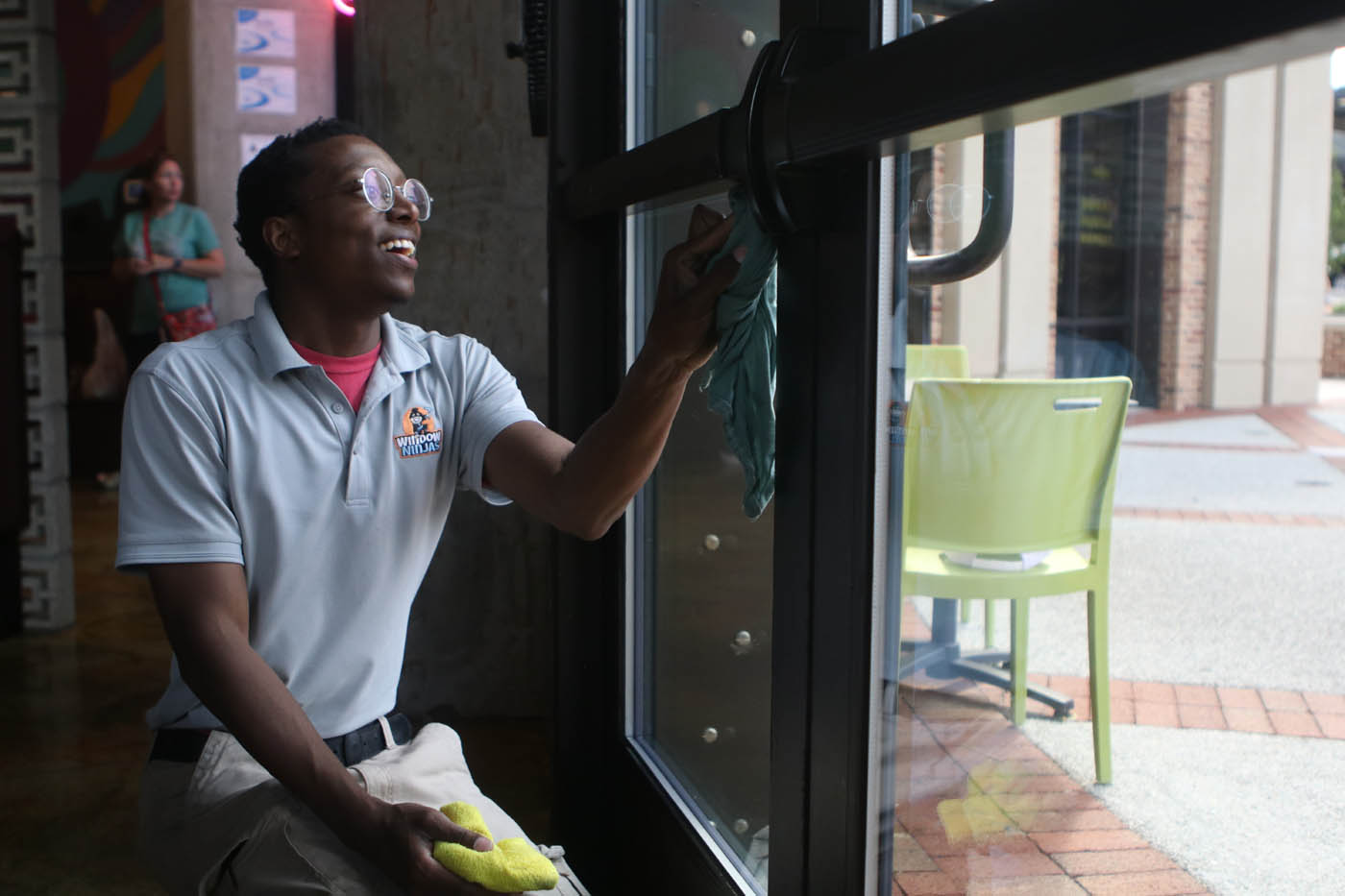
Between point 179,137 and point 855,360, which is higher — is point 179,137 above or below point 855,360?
above

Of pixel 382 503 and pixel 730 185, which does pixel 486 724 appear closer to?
pixel 382 503

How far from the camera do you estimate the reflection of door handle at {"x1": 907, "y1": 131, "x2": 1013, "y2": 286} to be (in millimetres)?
995

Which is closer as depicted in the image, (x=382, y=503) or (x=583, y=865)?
(x=382, y=503)

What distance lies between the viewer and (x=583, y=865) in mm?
2072

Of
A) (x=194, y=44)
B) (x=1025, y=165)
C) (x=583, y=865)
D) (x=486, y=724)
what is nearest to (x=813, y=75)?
(x=1025, y=165)

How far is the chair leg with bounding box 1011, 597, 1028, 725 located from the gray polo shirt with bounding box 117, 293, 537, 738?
835mm

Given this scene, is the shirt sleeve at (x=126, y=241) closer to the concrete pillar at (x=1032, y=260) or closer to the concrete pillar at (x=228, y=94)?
the concrete pillar at (x=228, y=94)

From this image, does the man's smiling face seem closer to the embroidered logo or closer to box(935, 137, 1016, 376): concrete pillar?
the embroidered logo

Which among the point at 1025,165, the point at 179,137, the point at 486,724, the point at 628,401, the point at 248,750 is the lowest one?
the point at 486,724

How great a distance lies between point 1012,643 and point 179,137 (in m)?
6.48

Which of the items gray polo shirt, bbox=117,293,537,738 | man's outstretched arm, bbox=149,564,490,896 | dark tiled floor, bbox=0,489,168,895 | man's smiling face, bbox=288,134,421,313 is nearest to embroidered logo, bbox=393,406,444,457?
gray polo shirt, bbox=117,293,537,738

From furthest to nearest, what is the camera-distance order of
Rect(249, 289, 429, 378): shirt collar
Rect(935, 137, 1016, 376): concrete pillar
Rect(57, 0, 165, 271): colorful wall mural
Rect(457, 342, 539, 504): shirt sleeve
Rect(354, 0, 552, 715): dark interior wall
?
Rect(57, 0, 165, 271): colorful wall mural, Rect(354, 0, 552, 715): dark interior wall, Rect(457, 342, 539, 504): shirt sleeve, Rect(249, 289, 429, 378): shirt collar, Rect(935, 137, 1016, 376): concrete pillar

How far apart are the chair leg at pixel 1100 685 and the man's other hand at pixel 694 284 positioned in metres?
0.48

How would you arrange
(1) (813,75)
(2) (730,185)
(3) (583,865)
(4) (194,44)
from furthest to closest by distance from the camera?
(4) (194,44) → (3) (583,865) → (2) (730,185) → (1) (813,75)
